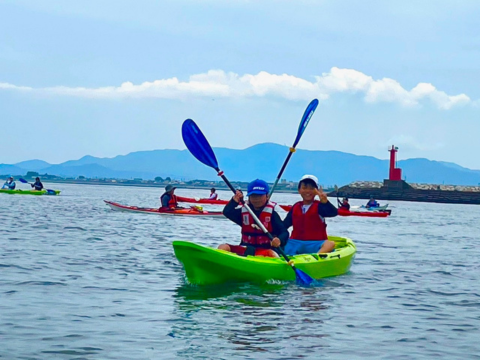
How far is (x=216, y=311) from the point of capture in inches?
348

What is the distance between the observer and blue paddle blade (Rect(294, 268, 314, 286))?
1071 centimetres

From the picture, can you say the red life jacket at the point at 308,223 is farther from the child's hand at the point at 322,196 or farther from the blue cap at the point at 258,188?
the blue cap at the point at 258,188

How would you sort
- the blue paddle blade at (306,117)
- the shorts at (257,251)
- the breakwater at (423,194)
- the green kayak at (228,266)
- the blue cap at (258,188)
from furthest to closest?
the breakwater at (423,194) < the blue paddle blade at (306,117) < the shorts at (257,251) < the blue cap at (258,188) < the green kayak at (228,266)

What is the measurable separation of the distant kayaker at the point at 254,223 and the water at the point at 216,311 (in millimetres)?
644

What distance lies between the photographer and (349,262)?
1292 centimetres

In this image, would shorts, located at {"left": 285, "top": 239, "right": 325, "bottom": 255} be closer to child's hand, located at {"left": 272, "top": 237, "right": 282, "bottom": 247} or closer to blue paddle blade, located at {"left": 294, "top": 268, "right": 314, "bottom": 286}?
blue paddle blade, located at {"left": 294, "top": 268, "right": 314, "bottom": 286}

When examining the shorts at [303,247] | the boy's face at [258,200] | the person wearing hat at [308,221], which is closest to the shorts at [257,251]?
the boy's face at [258,200]

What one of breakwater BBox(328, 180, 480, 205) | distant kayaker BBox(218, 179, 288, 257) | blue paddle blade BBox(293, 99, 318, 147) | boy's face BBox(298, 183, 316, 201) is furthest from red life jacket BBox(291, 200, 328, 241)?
breakwater BBox(328, 180, 480, 205)

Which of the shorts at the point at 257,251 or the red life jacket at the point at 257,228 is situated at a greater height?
the red life jacket at the point at 257,228

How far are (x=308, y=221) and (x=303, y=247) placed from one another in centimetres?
51

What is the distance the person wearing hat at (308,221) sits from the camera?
11.4 metres

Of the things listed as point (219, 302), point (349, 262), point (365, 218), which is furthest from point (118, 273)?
A: point (365, 218)

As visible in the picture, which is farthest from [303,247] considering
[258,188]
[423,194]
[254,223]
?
[423,194]

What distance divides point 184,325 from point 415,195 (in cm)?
8098
